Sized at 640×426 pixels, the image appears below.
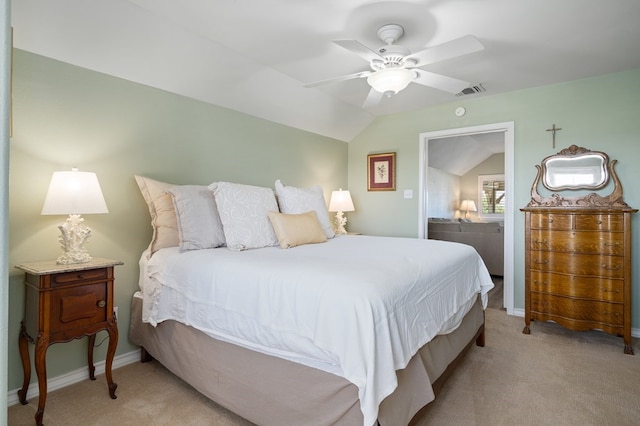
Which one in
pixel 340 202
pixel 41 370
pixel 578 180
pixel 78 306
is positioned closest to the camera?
pixel 41 370

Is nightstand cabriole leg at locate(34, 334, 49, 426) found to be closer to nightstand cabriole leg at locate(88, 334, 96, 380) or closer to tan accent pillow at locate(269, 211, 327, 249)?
nightstand cabriole leg at locate(88, 334, 96, 380)

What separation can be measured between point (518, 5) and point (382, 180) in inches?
107

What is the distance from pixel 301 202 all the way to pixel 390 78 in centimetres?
124

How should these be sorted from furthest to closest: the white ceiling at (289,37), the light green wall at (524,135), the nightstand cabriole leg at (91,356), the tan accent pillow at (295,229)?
the light green wall at (524,135) < the tan accent pillow at (295,229) < the nightstand cabriole leg at (91,356) < the white ceiling at (289,37)

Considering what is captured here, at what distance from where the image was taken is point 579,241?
2.99 metres

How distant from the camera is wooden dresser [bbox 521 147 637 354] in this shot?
2828mm

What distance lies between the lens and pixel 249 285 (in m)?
1.69

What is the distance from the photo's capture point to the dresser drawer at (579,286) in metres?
2.86

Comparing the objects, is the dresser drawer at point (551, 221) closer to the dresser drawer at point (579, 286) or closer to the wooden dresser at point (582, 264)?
the wooden dresser at point (582, 264)

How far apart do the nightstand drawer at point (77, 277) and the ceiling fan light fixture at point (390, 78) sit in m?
2.10

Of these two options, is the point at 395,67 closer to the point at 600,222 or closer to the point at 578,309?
the point at 600,222

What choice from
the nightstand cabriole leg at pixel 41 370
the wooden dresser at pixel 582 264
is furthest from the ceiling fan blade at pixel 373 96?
the nightstand cabriole leg at pixel 41 370

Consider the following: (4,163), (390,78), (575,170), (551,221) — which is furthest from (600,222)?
(4,163)

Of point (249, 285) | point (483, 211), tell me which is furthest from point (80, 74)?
point (483, 211)
